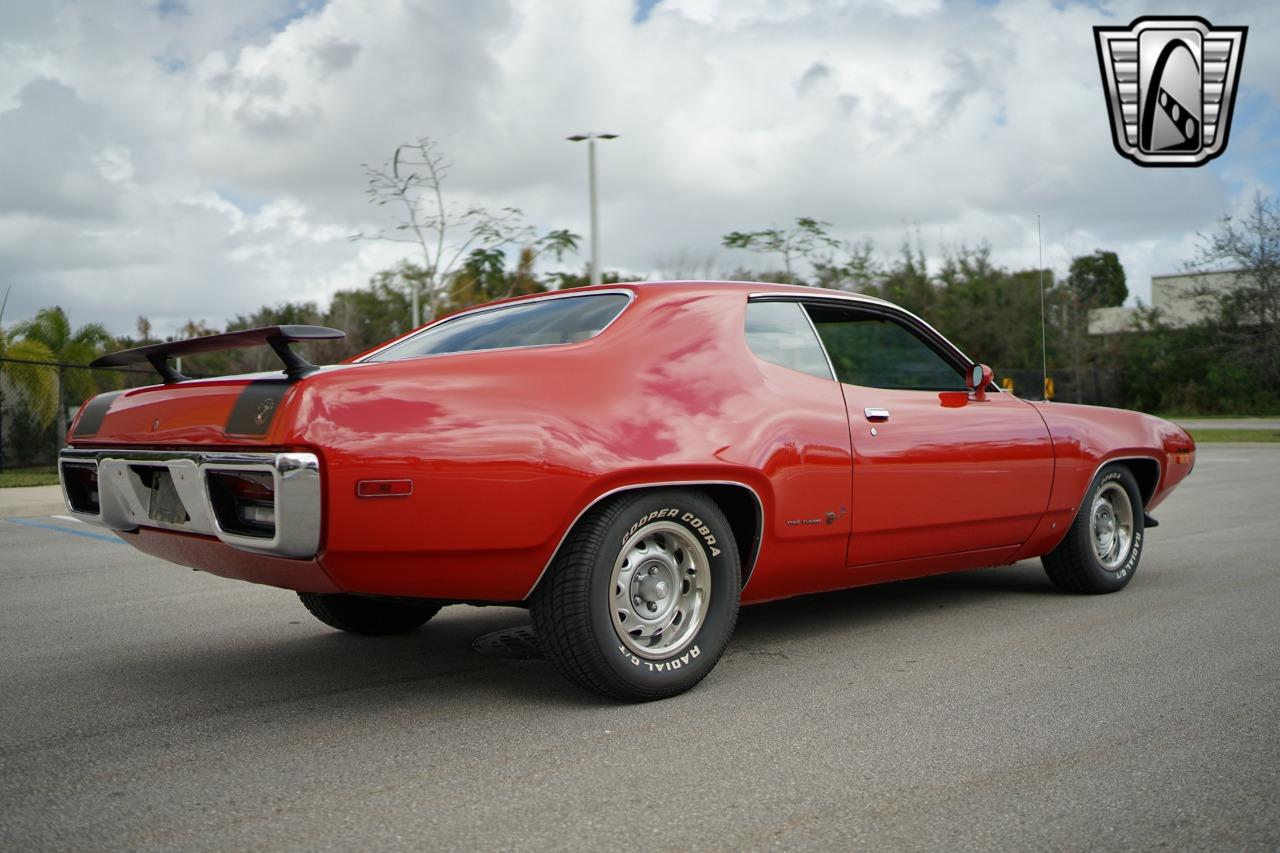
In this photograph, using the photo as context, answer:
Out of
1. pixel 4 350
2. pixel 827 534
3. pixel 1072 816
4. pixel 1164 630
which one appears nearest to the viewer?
pixel 1072 816

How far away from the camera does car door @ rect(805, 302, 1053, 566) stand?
15.4 ft

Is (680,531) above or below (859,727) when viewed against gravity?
above

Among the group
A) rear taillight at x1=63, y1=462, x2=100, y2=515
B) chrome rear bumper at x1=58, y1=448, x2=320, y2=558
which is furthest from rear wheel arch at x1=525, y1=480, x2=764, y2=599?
rear taillight at x1=63, y1=462, x2=100, y2=515

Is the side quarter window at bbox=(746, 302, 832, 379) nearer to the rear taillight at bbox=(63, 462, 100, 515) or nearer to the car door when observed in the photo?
the car door

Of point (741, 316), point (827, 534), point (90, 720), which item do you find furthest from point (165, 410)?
point (827, 534)

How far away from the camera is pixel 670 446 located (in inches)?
155

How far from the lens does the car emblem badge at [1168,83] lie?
10273 mm

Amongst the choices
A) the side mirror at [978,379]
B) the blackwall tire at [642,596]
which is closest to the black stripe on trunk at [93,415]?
the blackwall tire at [642,596]

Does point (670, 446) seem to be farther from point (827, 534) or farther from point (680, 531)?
point (827, 534)

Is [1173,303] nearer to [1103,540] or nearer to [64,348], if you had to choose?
[64,348]

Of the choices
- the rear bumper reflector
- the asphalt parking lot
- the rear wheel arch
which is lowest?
the asphalt parking lot

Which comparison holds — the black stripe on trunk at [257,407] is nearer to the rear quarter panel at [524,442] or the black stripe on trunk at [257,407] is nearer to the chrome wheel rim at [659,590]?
the rear quarter panel at [524,442]

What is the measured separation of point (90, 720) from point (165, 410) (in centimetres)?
103

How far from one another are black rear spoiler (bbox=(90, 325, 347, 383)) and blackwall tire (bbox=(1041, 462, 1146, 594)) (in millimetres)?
3778
